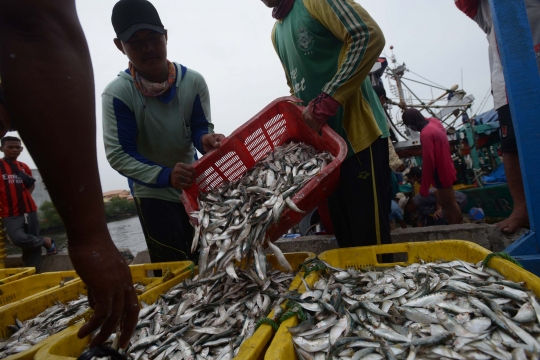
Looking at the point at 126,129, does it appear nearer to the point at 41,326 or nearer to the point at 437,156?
the point at 41,326

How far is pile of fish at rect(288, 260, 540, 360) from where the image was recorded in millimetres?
1325

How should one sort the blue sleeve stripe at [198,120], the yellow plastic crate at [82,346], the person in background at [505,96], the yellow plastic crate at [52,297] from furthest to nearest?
the blue sleeve stripe at [198,120] → the person in background at [505,96] → the yellow plastic crate at [52,297] → the yellow plastic crate at [82,346]

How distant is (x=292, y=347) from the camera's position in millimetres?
1379

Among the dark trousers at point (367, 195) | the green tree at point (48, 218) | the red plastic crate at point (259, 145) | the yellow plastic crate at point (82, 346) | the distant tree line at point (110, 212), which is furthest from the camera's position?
the distant tree line at point (110, 212)

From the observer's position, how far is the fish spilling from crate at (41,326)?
6.98 feet

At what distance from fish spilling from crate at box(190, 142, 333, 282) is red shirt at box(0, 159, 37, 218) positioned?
6670 millimetres

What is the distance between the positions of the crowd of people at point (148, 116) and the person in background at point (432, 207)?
3.24 metres

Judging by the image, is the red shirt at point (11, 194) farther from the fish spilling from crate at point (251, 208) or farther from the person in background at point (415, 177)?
the person in background at point (415, 177)

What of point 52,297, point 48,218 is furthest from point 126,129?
point 48,218

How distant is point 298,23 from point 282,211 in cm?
176

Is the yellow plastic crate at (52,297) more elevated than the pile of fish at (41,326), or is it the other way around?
the yellow plastic crate at (52,297)

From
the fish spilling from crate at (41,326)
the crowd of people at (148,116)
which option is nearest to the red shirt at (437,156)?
the crowd of people at (148,116)

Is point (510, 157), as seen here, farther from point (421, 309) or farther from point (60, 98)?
point (60, 98)

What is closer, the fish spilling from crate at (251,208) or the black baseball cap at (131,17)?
the fish spilling from crate at (251,208)
